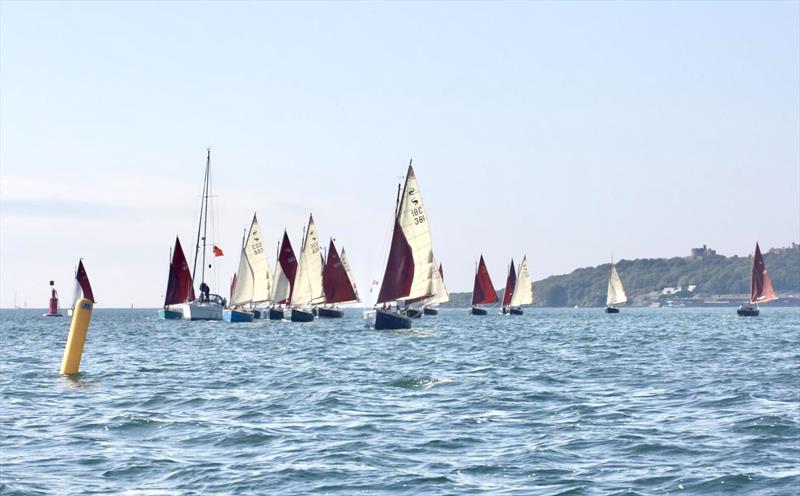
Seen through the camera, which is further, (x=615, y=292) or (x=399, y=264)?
(x=615, y=292)

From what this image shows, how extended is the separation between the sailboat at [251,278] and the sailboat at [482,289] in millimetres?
50504

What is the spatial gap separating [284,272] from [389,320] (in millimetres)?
42246

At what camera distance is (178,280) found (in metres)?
127

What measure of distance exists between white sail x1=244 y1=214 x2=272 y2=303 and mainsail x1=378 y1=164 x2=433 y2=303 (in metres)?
41.0

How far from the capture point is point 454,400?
1145 inches

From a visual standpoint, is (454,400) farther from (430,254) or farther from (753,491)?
(430,254)

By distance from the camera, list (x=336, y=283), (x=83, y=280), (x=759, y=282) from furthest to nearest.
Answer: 1. (x=759, y=282)
2. (x=83, y=280)
3. (x=336, y=283)

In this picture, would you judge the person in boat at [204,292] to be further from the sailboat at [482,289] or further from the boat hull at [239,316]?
the sailboat at [482,289]

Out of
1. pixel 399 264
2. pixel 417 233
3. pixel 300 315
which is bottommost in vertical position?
pixel 300 315

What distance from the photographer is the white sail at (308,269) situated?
117688 millimetres

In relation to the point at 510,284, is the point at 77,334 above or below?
below

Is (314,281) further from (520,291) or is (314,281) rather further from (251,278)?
(520,291)

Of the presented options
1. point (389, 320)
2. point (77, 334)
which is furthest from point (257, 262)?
point (77, 334)

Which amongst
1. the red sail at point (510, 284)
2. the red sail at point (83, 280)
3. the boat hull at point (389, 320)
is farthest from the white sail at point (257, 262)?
the red sail at point (510, 284)
